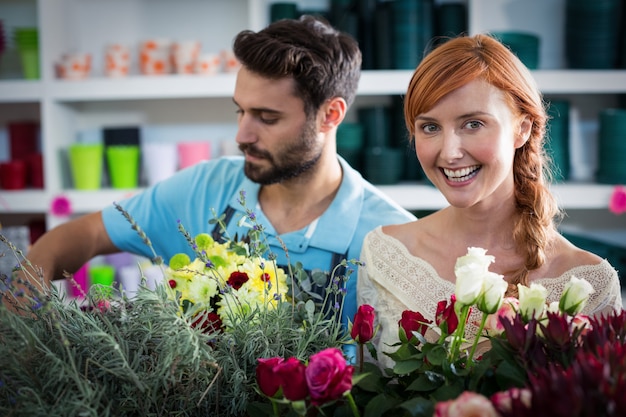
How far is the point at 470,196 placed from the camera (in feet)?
3.63

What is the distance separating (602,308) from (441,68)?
1.44ft

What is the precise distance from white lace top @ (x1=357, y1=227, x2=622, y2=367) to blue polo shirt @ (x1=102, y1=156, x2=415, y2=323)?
5.5 inches

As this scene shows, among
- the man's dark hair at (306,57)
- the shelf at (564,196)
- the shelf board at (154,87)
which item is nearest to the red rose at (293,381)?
the man's dark hair at (306,57)

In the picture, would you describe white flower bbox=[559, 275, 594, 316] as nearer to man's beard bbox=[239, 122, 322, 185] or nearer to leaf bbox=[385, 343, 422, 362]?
leaf bbox=[385, 343, 422, 362]

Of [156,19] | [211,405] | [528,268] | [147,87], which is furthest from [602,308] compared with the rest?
[156,19]

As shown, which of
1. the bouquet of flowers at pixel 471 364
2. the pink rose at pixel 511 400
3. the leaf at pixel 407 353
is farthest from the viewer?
the leaf at pixel 407 353

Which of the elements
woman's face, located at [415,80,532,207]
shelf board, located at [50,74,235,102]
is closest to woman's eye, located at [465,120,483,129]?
woman's face, located at [415,80,532,207]

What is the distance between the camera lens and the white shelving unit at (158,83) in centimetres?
239

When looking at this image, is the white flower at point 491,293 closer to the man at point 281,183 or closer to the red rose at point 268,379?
Result: the red rose at point 268,379

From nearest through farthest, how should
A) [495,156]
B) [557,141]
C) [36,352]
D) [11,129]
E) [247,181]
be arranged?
[36,352] → [495,156] → [247,181] → [557,141] → [11,129]

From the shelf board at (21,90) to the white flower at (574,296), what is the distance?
2.25m

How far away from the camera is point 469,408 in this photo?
0.53m

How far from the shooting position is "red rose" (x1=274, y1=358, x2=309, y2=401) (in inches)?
24.3

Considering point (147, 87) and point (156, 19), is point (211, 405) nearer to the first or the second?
point (147, 87)
